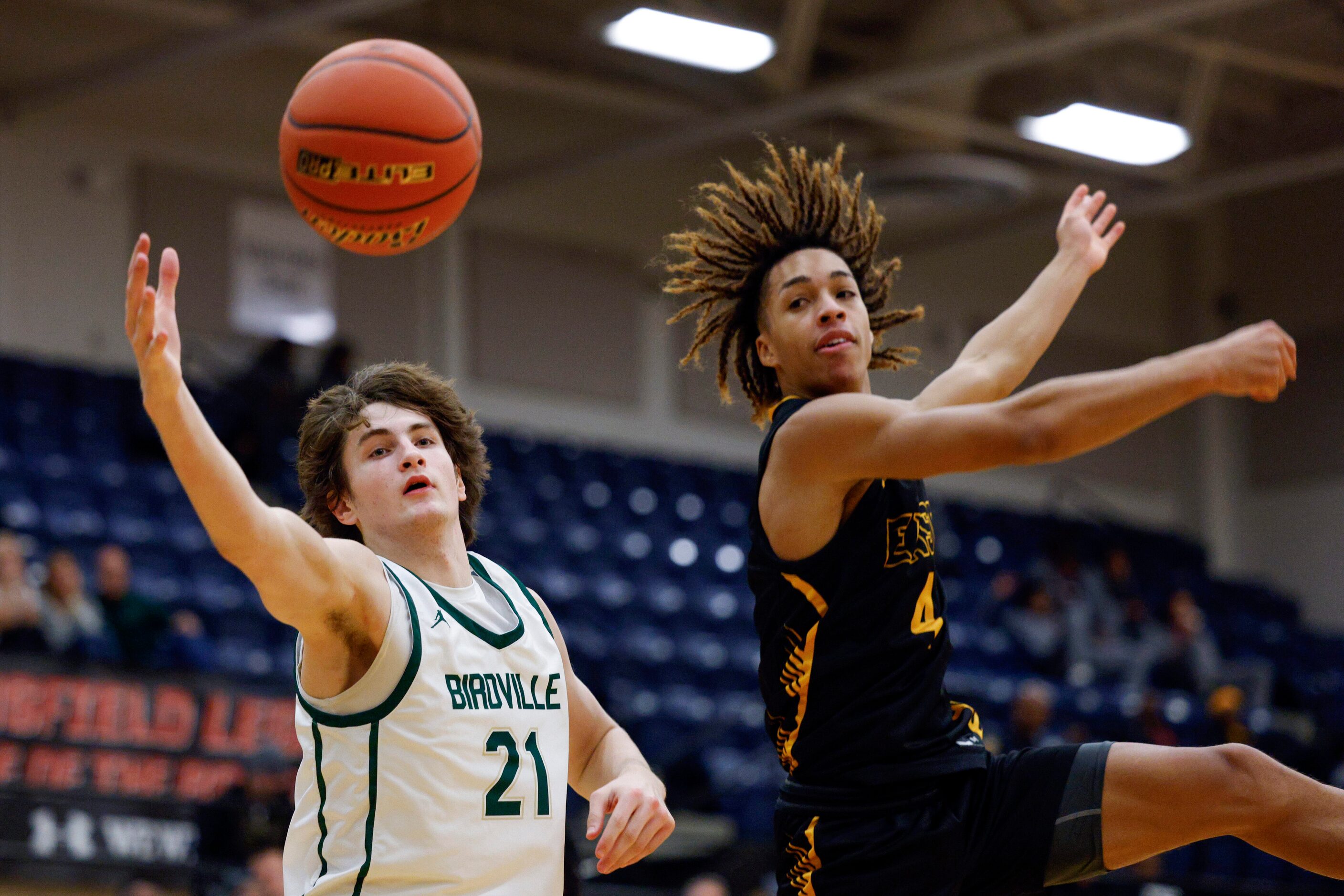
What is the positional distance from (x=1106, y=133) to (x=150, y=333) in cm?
1266

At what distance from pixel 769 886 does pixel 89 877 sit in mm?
3188

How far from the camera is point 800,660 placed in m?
3.59

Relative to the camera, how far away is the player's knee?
3.38 meters

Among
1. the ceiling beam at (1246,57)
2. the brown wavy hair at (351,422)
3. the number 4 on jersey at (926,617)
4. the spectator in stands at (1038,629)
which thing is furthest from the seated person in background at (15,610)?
the ceiling beam at (1246,57)

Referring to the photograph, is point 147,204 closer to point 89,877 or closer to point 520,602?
point 89,877

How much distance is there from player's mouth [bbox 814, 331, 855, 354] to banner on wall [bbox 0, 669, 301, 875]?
4814 millimetres

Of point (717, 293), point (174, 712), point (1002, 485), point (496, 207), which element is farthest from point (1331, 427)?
point (717, 293)

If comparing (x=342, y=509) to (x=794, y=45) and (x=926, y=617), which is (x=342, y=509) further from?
(x=794, y=45)

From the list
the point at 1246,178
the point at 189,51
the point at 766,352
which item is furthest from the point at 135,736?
the point at 1246,178

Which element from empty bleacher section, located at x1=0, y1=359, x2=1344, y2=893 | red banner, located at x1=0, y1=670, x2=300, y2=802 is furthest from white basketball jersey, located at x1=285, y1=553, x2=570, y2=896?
empty bleacher section, located at x1=0, y1=359, x2=1344, y2=893

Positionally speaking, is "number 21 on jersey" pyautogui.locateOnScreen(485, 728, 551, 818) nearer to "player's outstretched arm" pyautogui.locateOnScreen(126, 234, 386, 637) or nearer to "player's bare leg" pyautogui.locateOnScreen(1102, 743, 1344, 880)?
"player's outstretched arm" pyautogui.locateOnScreen(126, 234, 386, 637)

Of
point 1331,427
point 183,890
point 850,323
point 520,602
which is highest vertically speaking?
point 1331,427

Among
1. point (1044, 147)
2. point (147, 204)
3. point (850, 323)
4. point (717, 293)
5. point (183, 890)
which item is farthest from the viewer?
point (1044, 147)

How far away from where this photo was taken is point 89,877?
754 centimetres
